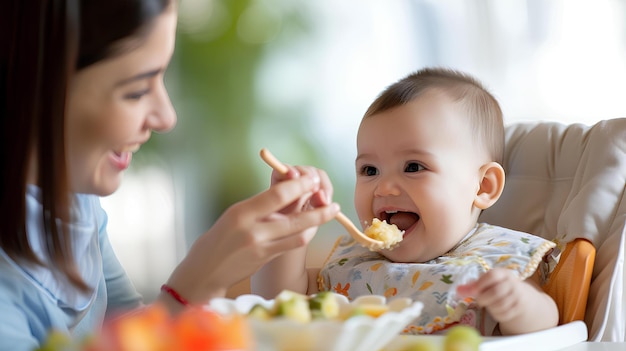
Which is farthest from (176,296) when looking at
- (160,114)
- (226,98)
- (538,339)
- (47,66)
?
(226,98)

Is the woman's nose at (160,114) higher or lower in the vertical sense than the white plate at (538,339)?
higher

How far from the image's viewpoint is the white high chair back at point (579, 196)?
1.39 m

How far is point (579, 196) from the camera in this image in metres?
1.52

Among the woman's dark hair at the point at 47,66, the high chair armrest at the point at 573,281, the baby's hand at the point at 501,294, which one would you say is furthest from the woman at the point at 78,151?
the high chair armrest at the point at 573,281

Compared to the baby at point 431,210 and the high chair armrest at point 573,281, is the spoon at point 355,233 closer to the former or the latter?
the baby at point 431,210

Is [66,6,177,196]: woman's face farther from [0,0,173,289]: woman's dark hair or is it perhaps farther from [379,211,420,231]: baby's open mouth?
[379,211,420,231]: baby's open mouth

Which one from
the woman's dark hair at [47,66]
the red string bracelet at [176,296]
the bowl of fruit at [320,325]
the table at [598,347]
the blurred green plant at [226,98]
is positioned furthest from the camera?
the blurred green plant at [226,98]

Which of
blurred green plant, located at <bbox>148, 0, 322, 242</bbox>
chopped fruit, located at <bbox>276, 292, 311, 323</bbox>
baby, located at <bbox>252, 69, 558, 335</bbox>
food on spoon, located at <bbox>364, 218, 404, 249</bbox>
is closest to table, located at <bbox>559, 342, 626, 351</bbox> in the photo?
baby, located at <bbox>252, 69, 558, 335</bbox>

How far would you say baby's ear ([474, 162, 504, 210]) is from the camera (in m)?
1.60

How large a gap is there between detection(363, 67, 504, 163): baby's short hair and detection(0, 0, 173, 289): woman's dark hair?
69cm

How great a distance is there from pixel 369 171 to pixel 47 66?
791mm

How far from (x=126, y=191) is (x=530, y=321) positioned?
2.71 m

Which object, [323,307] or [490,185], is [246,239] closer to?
[323,307]

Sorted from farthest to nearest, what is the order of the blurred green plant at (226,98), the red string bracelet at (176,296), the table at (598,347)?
1. the blurred green plant at (226,98)
2. the table at (598,347)
3. the red string bracelet at (176,296)
